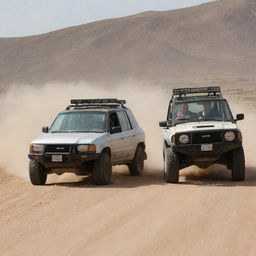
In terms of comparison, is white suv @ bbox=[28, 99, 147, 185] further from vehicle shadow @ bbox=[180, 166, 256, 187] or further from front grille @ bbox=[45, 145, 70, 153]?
vehicle shadow @ bbox=[180, 166, 256, 187]

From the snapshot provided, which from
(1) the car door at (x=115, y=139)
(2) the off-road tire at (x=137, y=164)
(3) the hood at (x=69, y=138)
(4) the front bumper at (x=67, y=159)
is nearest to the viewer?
(4) the front bumper at (x=67, y=159)

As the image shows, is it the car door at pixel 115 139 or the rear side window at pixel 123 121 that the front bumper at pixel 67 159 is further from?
the rear side window at pixel 123 121

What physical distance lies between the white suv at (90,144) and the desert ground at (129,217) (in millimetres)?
369

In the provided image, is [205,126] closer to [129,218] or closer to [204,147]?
[204,147]

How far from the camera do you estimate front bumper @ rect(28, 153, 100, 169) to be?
1354cm

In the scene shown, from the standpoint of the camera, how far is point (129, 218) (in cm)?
946

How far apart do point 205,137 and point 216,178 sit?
1402 mm

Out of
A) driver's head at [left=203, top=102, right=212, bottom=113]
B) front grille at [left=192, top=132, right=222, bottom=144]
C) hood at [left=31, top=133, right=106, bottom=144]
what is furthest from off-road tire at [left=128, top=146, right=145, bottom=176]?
front grille at [left=192, top=132, right=222, bottom=144]

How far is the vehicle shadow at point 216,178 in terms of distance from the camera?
13578 millimetres

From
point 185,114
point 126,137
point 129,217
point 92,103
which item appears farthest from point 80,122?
point 129,217

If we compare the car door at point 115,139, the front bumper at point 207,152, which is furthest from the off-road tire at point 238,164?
the car door at point 115,139

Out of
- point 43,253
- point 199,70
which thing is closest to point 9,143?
point 43,253

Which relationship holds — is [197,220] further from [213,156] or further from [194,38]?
[194,38]

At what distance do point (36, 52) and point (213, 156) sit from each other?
148040 mm
